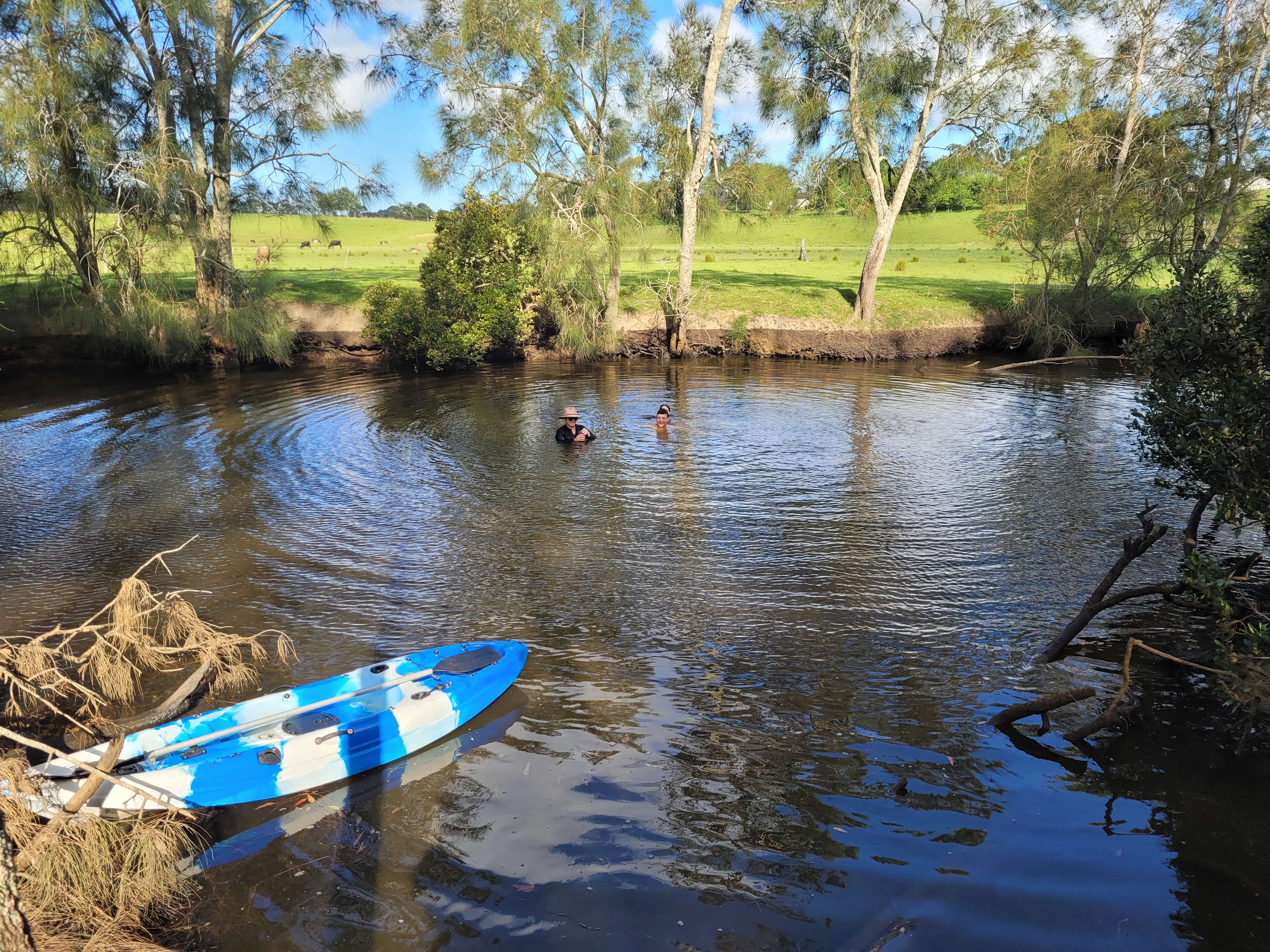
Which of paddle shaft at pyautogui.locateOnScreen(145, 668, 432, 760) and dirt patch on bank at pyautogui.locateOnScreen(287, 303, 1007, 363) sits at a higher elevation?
dirt patch on bank at pyautogui.locateOnScreen(287, 303, 1007, 363)

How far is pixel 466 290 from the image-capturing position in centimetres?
3039

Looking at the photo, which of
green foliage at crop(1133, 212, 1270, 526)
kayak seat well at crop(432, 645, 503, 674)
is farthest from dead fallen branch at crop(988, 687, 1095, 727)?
kayak seat well at crop(432, 645, 503, 674)

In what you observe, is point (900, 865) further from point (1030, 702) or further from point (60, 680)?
point (60, 680)

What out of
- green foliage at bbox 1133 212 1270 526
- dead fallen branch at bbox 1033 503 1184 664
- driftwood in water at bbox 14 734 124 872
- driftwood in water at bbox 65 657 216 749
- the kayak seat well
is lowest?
driftwood in water at bbox 65 657 216 749

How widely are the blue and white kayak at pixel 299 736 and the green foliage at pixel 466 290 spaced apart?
75.8 feet

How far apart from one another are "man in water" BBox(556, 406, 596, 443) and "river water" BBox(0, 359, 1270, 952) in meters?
0.44

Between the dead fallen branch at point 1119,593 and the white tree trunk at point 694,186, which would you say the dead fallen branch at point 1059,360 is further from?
the white tree trunk at point 694,186

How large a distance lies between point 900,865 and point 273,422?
19899 mm

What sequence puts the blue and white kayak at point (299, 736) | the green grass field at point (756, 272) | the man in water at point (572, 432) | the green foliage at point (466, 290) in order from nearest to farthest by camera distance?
the blue and white kayak at point (299, 736) → the man in water at point (572, 432) → the green foliage at point (466, 290) → the green grass field at point (756, 272)

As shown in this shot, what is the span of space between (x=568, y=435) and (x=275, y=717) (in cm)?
1154

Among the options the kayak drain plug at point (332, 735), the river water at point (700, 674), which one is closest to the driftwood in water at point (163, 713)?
the river water at point (700, 674)

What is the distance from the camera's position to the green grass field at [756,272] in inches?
1344

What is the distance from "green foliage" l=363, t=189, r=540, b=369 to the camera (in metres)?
Result: 30.2

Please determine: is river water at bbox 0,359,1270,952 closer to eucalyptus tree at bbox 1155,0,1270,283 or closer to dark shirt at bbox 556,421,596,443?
dark shirt at bbox 556,421,596,443
